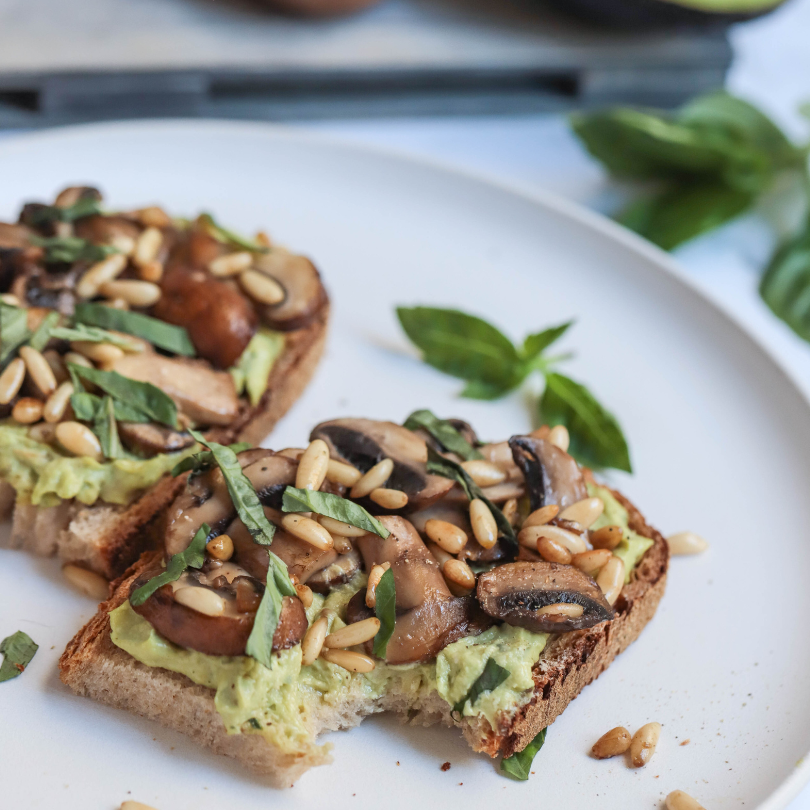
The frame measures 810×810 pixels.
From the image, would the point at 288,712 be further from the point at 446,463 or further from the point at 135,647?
the point at 446,463

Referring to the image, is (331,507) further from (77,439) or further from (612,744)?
(612,744)

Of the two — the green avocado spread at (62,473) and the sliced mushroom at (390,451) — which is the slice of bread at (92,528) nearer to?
the green avocado spread at (62,473)

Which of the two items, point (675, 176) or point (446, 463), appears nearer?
point (446, 463)

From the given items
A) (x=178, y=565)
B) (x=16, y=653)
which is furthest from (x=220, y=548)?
(x=16, y=653)

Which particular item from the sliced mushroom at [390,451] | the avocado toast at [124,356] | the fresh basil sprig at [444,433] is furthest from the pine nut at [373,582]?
the avocado toast at [124,356]

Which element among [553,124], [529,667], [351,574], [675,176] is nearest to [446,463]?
[351,574]

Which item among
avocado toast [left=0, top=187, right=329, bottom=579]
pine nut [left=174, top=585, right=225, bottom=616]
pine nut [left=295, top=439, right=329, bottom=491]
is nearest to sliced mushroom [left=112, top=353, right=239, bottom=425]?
avocado toast [left=0, top=187, right=329, bottom=579]

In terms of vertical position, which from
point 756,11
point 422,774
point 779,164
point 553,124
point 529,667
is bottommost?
point 422,774
